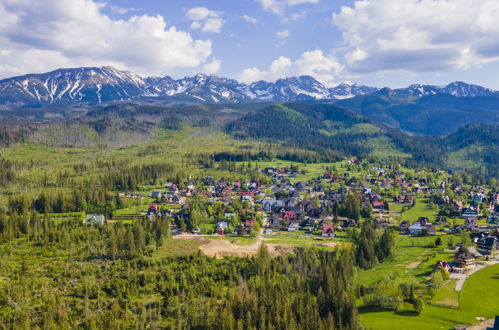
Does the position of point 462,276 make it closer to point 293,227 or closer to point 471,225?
point 471,225

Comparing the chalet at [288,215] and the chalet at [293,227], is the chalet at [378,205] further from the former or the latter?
the chalet at [293,227]

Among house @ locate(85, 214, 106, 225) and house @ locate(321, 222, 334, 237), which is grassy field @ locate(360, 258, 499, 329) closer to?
house @ locate(321, 222, 334, 237)

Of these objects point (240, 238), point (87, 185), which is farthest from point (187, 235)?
point (87, 185)

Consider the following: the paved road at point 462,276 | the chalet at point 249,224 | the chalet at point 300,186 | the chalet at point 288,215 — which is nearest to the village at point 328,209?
the chalet at point 249,224

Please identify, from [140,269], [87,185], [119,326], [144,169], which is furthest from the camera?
[144,169]

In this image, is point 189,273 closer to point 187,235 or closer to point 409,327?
point 187,235

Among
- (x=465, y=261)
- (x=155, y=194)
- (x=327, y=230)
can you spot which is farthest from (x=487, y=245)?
(x=155, y=194)

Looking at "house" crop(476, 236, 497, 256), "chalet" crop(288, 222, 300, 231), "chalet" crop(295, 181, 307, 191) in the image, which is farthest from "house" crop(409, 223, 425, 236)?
"chalet" crop(295, 181, 307, 191)
